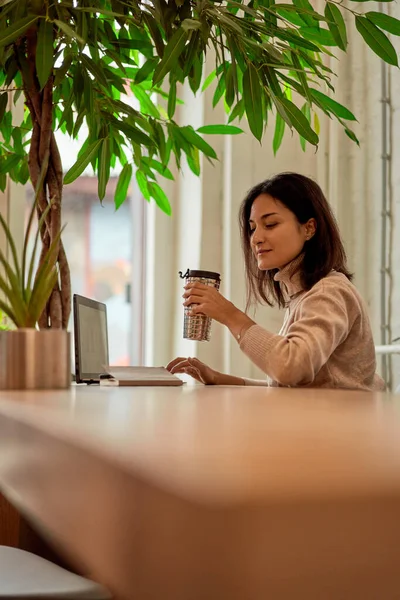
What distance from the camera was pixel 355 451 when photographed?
0.27 metres

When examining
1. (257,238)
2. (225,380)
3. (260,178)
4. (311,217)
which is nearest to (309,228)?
(311,217)

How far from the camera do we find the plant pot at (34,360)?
102 centimetres

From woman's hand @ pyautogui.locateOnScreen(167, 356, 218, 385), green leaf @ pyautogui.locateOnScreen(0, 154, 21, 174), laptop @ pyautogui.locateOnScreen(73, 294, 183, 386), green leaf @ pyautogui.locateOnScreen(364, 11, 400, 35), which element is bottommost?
woman's hand @ pyautogui.locateOnScreen(167, 356, 218, 385)

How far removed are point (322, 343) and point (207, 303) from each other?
0.88 feet

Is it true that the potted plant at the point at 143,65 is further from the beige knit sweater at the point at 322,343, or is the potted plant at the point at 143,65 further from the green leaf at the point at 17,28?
the beige knit sweater at the point at 322,343

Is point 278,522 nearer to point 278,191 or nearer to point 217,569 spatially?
point 217,569

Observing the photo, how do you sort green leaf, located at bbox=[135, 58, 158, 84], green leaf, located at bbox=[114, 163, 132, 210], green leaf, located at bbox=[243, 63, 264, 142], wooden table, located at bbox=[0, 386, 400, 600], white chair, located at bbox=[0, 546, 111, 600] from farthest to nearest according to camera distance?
green leaf, located at bbox=[114, 163, 132, 210] < green leaf, located at bbox=[135, 58, 158, 84] < green leaf, located at bbox=[243, 63, 264, 142] < white chair, located at bbox=[0, 546, 111, 600] < wooden table, located at bbox=[0, 386, 400, 600]

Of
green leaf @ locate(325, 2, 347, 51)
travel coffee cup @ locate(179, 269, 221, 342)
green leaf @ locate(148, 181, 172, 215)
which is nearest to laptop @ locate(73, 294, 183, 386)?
travel coffee cup @ locate(179, 269, 221, 342)

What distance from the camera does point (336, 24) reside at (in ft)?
4.58

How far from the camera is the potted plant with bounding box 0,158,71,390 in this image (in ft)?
3.36

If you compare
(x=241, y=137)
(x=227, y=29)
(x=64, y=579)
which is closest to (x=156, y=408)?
(x=64, y=579)

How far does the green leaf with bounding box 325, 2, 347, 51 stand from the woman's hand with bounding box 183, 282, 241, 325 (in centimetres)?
57

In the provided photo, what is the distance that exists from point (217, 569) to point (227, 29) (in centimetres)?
119

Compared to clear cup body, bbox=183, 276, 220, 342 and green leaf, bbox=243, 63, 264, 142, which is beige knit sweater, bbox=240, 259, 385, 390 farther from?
green leaf, bbox=243, 63, 264, 142
